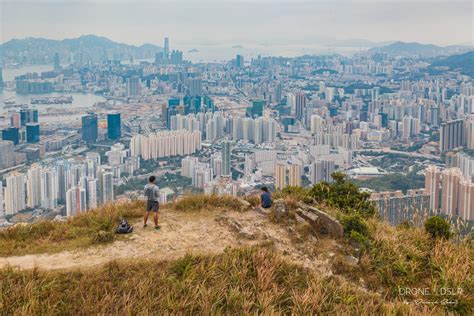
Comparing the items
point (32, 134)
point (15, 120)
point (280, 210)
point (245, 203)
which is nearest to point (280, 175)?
point (245, 203)

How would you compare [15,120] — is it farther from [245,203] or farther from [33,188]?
[245,203]

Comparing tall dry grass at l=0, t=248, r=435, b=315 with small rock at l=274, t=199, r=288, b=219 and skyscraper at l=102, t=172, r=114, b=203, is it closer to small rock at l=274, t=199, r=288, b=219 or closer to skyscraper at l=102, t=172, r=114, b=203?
small rock at l=274, t=199, r=288, b=219

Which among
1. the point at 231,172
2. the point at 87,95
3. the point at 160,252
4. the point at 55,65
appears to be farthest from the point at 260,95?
the point at 160,252

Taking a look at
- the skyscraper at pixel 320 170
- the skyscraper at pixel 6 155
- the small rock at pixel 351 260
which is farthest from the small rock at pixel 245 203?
the skyscraper at pixel 6 155

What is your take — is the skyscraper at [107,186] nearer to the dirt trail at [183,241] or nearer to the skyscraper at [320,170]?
the skyscraper at [320,170]

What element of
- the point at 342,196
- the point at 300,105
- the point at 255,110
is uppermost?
the point at 300,105

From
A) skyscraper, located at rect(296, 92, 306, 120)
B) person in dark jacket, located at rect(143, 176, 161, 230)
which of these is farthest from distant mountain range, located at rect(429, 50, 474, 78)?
person in dark jacket, located at rect(143, 176, 161, 230)

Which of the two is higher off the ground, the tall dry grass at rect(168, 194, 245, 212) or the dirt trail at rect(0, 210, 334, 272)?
the tall dry grass at rect(168, 194, 245, 212)
